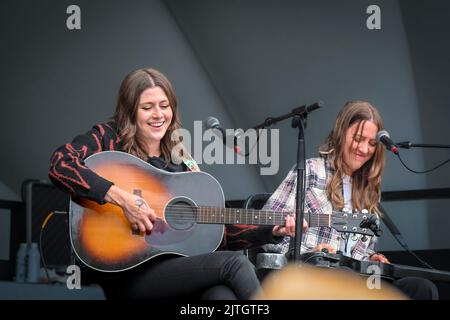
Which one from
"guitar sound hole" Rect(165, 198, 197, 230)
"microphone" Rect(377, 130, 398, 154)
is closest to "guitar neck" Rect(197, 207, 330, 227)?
"guitar sound hole" Rect(165, 198, 197, 230)

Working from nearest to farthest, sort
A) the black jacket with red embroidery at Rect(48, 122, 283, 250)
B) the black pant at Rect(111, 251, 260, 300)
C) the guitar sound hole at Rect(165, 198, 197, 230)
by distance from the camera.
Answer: the black pant at Rect(111, 251, 260, 300), the black jacket with red embroidery at Rect(48, 122, 283, 250), the guitar sound hole at Rect(165, 198, 197, 230)

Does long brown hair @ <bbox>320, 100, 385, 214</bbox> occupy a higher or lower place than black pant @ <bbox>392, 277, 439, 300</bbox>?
higher

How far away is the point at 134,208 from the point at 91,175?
0.21m

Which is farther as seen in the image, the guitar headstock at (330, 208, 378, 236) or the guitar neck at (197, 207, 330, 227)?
the guitar headstock at (330, 208, 378, 236)

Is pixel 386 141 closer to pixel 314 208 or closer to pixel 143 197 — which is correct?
pixel 314 208

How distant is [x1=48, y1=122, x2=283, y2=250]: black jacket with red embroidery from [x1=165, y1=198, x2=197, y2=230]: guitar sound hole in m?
0.19

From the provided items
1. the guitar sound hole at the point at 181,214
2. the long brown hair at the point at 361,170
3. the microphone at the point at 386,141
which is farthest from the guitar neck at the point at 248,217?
the microphone at the point at 386,141

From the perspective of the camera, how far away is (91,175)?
2.98 m

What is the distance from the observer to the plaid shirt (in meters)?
3.65

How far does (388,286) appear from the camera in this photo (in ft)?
10.8

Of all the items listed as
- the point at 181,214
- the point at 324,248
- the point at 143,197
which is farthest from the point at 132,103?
the point at 324,248

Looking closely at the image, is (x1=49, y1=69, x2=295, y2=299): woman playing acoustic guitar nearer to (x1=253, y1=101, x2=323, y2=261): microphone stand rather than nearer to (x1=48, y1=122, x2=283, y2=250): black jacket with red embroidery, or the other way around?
(x1=48, y1=122, x2=283, y2=250): black jacket with red embroidery

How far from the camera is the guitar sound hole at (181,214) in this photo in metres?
3.18
